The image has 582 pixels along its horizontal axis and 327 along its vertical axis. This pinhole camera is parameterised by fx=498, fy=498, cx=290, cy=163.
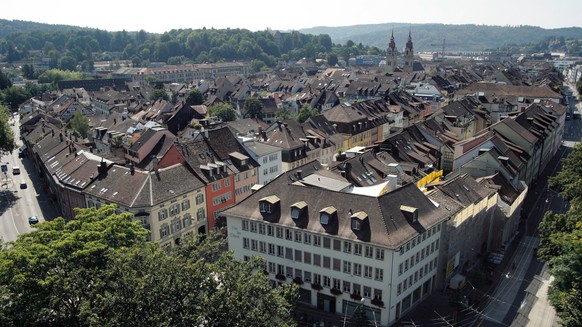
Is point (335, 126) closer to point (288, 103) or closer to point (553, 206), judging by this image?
point (553, 206)

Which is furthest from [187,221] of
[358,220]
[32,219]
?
[358,220]

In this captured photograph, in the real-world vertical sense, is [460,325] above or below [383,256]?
below

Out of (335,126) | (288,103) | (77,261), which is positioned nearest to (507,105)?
(335,126)

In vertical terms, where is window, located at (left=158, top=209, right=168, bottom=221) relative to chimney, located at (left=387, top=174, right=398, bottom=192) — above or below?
below

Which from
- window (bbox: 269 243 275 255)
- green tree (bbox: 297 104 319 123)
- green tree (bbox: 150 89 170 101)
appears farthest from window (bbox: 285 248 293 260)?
green tree (bbox: 150 89 170 101)

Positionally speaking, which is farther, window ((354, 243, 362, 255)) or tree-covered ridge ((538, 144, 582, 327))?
window ((354, 243, 362, 255))

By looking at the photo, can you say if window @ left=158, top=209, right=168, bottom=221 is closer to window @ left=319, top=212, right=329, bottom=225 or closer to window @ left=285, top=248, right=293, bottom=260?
window @ left=285, top=248, right=293, bottom=260

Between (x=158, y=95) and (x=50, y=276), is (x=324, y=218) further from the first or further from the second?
(x=158, y=95)
